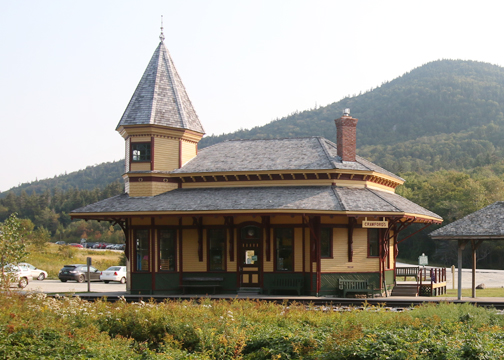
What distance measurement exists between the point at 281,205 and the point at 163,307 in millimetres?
9121

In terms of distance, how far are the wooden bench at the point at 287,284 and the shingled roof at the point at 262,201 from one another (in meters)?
3.33

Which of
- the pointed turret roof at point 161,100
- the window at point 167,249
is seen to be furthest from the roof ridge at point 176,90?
the window at point 167,249

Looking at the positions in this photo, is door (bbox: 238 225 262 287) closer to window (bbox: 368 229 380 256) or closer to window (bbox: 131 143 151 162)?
window (bbox: 368 229 380 256)

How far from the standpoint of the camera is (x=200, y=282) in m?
24.2

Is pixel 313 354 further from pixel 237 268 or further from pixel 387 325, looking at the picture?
pixel 237 268

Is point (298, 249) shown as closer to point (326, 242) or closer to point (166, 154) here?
point (326, 242)

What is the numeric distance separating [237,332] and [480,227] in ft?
42.1

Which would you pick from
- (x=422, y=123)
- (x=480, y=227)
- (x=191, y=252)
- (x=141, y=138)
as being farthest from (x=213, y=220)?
(x=422, y=123)

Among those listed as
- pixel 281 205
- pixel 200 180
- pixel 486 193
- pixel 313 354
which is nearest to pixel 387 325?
pixel 313 354

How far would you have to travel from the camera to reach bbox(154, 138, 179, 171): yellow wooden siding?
1030 inches

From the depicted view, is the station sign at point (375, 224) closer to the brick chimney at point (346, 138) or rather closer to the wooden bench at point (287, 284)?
the wooden bench at point (287, 284)

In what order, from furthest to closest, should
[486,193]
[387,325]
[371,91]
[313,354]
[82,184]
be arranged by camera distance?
[82,184] < [371,91] < [486,193] < [387,325] < [313,354]

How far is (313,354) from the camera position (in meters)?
11.0

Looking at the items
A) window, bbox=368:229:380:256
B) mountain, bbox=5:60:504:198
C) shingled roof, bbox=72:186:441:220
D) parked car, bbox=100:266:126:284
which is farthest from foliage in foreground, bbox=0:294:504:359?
mountain, bbox=5:60:504:198
